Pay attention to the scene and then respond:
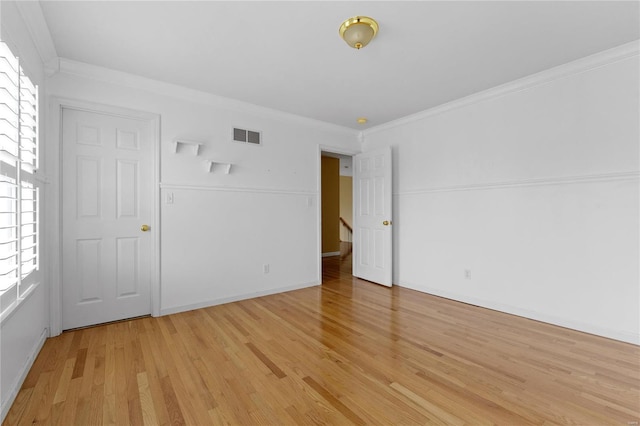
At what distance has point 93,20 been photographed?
2.06 m

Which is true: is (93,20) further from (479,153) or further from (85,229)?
(479,153)

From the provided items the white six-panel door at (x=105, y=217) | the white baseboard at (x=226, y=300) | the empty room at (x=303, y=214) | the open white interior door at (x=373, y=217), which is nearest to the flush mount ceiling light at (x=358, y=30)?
the empty room at (x=303, y=214)

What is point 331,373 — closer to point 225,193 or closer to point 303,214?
point 225,193

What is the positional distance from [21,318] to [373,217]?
384cm

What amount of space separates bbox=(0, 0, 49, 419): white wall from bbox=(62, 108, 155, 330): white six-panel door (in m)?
0.24

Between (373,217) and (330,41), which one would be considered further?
(373,217)

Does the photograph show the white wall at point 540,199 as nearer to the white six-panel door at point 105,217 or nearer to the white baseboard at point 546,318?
the white baseboard at point 546,318

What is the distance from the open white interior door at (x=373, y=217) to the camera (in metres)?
4.22

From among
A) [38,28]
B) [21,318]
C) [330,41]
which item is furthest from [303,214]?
[38,28]

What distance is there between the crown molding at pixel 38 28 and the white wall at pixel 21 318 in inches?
1.6

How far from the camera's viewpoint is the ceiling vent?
3.61 metres

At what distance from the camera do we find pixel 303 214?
13.8 ft

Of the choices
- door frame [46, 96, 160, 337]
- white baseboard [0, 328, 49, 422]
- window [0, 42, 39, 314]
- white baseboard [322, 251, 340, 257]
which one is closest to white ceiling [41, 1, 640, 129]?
door frame [46, 96, 160, 337]

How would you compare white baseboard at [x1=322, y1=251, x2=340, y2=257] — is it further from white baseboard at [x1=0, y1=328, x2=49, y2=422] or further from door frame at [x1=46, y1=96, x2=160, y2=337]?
white baseboard at [x1=0, y1=328, x2=49, y2=422]
